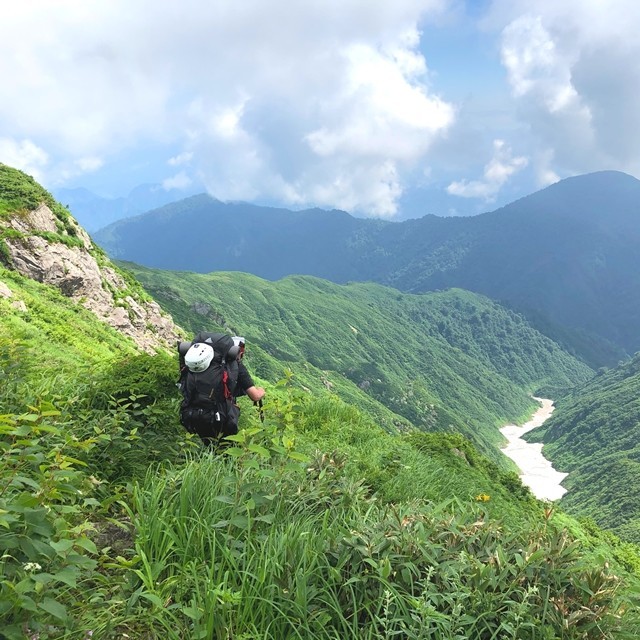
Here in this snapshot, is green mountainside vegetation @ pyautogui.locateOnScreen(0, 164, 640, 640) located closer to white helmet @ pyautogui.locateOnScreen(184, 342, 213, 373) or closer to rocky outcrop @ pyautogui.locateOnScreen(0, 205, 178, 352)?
white helmet @ pyautogui.locateOnScreen(184, 342, 213, 373)

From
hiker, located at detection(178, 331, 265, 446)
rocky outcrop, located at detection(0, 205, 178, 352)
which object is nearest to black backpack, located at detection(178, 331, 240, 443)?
hiker, located at detection(178, 331, 265, 446)

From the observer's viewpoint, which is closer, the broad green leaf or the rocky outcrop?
the broad green leaf

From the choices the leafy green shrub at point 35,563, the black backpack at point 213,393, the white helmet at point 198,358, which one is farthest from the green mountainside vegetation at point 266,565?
the white helmet at point 198,358

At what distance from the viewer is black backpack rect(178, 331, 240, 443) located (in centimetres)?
611

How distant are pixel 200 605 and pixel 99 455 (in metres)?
3.13

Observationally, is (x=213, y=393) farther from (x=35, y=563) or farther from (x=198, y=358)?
(x=35, y=563)

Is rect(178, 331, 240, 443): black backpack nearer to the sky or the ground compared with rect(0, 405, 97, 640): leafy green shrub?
nearer to the sky

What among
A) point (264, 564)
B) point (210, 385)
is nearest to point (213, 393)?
point (210, 385)

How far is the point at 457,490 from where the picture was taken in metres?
8.47

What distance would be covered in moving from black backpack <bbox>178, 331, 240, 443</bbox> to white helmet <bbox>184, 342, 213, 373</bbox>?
80 millimetres

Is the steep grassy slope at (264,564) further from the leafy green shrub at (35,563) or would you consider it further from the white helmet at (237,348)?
the white helmet at (237,348)

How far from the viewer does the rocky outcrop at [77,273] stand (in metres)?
24.7

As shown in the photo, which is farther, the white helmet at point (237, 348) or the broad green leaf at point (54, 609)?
the white helmet at point (237, 348)

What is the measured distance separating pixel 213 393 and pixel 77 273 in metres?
24.3
